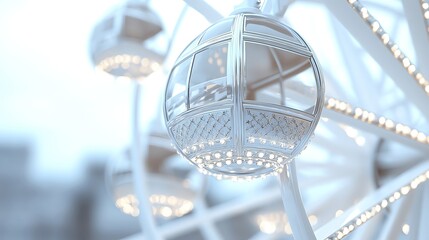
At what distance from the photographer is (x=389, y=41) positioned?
4.73 meters

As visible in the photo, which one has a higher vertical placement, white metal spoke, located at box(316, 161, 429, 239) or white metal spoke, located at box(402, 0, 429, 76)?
white metal spoke, located at box(402, 0, 429, 76)

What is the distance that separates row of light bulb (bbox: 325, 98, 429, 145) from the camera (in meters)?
4.71

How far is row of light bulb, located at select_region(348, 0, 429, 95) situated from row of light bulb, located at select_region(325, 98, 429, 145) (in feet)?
1.06

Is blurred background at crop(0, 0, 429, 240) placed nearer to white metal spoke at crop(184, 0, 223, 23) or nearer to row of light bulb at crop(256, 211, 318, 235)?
row of light bulb at crop(256, 211, 318, 235)

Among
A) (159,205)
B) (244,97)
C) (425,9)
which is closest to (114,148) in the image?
(159,205)

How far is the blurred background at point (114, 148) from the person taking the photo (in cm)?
761

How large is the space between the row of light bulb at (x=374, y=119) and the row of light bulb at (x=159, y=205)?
2792mm

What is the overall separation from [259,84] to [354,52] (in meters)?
4.73

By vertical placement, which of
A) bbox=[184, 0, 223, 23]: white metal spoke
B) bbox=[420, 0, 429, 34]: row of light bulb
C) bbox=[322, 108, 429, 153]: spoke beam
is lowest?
bbox=[322, 108, 429, 153]: spoke beam

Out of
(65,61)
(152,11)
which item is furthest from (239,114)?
(65,61)

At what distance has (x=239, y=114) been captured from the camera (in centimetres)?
315

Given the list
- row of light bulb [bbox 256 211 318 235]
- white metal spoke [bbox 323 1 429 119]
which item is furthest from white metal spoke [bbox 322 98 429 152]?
row of light bulb [bbox 256 211 318 235]

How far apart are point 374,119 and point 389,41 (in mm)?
582

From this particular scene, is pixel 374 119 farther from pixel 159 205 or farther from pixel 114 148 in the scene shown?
pixel 114 148
